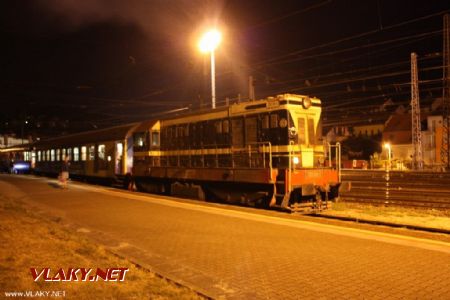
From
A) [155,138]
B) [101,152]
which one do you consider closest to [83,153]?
[101,152]

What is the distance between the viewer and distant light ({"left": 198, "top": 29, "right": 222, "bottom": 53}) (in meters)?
20.4

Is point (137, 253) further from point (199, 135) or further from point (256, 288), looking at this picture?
point (199, 135)

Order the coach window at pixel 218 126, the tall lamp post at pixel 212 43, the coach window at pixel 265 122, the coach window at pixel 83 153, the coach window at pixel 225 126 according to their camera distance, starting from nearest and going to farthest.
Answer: the coach window at pixel 265 122 < the coach window at pixel 225 126 < the coach window at pixel 218 126 < the tall lamp post at pixel 212 43 < the coach window at pixel 83 153

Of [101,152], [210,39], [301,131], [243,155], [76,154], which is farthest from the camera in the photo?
[76,154]

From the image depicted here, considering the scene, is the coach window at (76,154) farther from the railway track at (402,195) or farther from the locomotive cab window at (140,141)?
the railway track at (402,195)

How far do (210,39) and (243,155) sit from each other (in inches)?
322

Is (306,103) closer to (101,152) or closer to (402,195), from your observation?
(402,195)

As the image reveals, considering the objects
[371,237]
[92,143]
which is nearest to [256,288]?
[371,237]

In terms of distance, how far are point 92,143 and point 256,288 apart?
22357 millimetres

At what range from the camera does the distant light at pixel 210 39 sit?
20367mm

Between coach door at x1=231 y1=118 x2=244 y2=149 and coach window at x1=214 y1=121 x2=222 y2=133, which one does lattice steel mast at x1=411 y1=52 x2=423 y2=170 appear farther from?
coach door at x1=231 y1=118 x2=244 y2=149

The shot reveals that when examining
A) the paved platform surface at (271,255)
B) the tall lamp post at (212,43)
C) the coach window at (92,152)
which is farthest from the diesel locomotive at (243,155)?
the coach window at (92,152)

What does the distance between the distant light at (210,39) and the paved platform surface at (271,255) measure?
35.6 ft

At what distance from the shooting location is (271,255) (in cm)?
735
